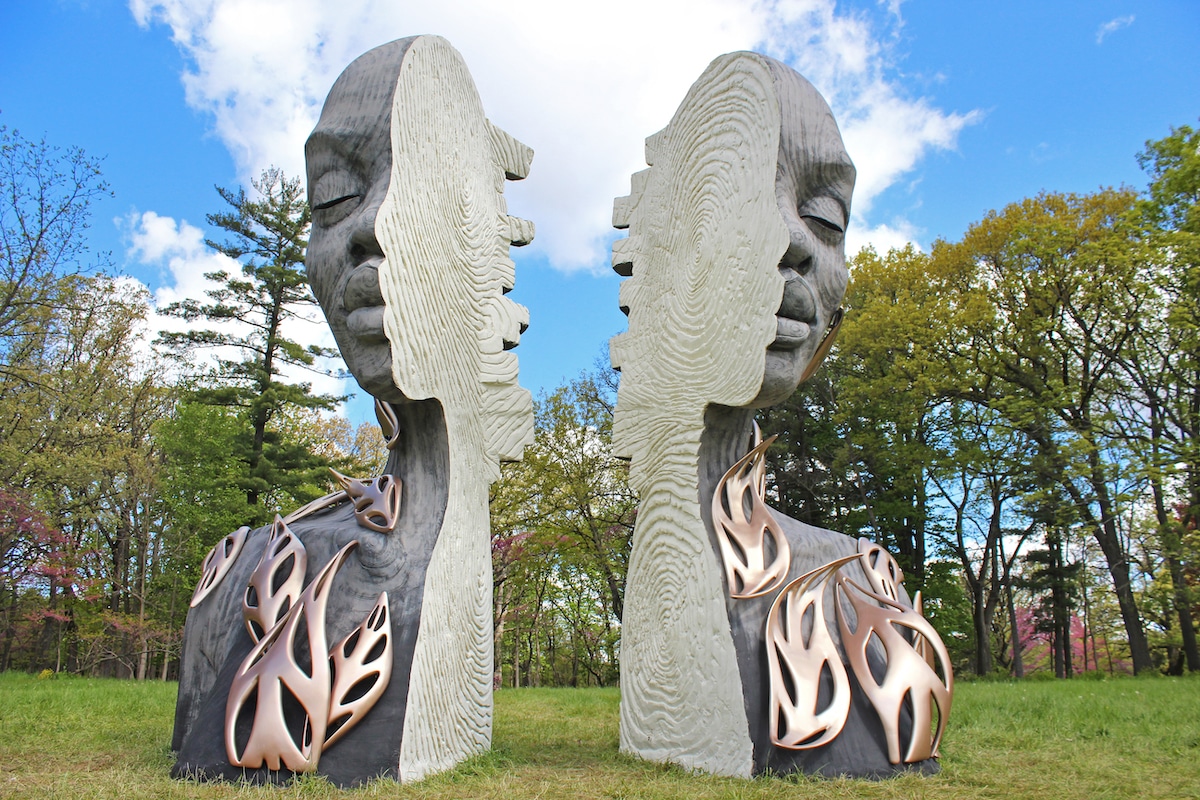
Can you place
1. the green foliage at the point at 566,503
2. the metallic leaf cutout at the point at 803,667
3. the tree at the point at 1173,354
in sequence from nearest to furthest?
the metallic leaf cutout at the point at 803,667 < the tree at the point at 1173,354 < the green foliage at the point at 566,503

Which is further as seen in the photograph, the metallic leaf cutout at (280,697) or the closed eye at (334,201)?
the closed eye at (334,201)

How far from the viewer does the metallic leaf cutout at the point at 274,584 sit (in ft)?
13.0

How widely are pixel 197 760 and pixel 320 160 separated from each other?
310cm

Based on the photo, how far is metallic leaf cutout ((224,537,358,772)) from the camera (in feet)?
11.7

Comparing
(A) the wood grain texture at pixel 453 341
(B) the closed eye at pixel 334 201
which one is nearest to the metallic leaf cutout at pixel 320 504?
(A) the wood grain texture at pixel 453 341

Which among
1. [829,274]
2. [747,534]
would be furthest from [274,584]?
[829,274]

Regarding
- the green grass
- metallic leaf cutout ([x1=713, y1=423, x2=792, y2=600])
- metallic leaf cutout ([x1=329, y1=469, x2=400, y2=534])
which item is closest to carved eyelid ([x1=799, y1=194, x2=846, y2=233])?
metallic leaf cutout ([x1=713, y1=423, x2=792, y2=600])

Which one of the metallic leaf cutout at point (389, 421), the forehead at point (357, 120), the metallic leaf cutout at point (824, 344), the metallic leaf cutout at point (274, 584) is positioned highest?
the forehead at point (357, 120)

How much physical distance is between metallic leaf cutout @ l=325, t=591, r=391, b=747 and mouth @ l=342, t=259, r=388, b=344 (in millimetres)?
1370

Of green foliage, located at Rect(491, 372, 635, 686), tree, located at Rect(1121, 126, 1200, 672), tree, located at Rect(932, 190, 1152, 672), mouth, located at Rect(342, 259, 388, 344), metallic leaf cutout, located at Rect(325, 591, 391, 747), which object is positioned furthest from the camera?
green foliage, located at Rect(491, 372, 635, 686)

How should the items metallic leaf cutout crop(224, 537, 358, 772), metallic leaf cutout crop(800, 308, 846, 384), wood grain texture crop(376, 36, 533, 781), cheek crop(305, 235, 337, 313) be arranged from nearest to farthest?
metallic leaf cutout crop(224, 537, 358, 772)
wood grain texture crop(376, 36, 533, 781)
cheek crop(305, 235, 337, 313)
metallic leaf cutout crop(800, 308, 846, 384)

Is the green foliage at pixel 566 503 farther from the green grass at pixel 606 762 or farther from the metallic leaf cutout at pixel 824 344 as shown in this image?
the metallic leaf cutout at pixel 824 344

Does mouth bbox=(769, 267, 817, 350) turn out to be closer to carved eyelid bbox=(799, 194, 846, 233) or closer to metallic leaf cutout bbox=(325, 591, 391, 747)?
carved eyelid bbox=(799, 194, 846, 233)

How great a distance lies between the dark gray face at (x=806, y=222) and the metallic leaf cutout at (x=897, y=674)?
125 cm
